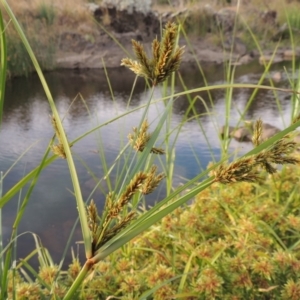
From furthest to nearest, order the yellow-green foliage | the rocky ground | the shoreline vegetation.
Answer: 1. the rocky ground
2. the shoreline vegetation
3. the yellow-green foliage

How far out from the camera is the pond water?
137cm

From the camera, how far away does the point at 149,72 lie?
11.1 inches

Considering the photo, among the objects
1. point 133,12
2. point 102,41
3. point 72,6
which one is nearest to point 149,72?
point 102,41

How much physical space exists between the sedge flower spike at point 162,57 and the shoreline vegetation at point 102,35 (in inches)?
152

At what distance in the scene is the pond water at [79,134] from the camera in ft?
4.50

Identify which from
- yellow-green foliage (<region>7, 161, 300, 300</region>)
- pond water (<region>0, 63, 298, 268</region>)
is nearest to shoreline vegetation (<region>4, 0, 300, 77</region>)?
pond water (<region>0, 63, 298, 268</region>)

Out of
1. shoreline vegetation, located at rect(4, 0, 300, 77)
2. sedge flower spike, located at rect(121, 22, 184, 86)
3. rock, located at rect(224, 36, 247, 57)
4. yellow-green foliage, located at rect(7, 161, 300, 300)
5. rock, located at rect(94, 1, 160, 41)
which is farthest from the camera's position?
rock, located at rect(224, 36, 247, 57)

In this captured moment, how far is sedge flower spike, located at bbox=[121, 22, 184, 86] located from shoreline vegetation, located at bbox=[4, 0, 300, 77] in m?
3.87

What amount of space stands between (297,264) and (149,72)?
38cm

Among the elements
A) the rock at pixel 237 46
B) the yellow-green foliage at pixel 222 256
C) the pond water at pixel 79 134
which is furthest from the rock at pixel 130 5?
the yellow-green foliage at pixel 222 256

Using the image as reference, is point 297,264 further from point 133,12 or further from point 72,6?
point 72,6

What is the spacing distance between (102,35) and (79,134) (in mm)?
3493

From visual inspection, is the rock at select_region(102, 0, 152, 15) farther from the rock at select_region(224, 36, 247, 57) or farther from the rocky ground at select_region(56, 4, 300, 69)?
the rock at select_region(224, 36, 247, 57)

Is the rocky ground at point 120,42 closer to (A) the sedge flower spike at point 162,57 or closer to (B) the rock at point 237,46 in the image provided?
(B) the rock at point 237,46
